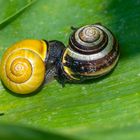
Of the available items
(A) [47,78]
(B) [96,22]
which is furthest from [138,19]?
(A) [47,78]

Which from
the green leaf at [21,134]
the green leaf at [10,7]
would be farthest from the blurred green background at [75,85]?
the green leaf at [21,134]

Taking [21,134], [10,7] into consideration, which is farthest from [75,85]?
[21,134]

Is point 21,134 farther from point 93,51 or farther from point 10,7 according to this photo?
point 10,7

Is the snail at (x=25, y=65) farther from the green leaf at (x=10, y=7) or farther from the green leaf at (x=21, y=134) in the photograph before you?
the green leaf at (x=21, y=134)

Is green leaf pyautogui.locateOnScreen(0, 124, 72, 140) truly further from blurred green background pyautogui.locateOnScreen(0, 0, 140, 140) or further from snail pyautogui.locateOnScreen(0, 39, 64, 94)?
snail pyautogui.locateOnScreen(0, 39, 64, 94)

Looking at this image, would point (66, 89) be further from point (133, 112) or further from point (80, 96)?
point (133, 112)

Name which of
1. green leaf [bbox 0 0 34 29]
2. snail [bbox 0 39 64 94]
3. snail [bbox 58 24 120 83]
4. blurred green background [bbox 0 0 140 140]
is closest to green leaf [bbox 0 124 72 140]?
blurred green background [bbox 0 0 140 140]
